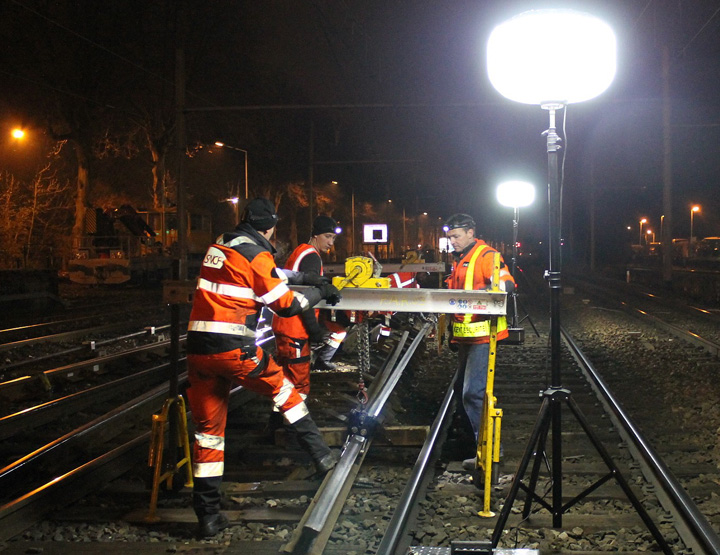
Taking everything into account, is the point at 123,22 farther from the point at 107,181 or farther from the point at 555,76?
the point at 555,76

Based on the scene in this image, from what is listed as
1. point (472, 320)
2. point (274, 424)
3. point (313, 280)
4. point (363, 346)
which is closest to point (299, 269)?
point (363, 346)

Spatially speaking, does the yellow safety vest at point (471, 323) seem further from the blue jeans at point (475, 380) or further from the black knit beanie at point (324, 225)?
the black knit beanie at point (324, 225)

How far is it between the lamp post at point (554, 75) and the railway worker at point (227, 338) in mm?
1553

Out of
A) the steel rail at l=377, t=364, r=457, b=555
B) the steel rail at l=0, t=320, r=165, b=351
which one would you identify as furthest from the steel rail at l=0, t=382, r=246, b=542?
the steel rail at l=0, t=320, r=165, b=351

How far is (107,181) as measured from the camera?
4809 cm

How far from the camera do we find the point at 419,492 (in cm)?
491

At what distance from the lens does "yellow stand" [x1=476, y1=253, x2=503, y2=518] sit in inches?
184

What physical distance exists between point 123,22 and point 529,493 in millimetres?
34865

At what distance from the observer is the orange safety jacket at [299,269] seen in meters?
6.14

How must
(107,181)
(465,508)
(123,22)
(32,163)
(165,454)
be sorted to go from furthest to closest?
1. (107,181)
2. (32,163)
3. (123,22)
4. (165,454)
5. (465,508)

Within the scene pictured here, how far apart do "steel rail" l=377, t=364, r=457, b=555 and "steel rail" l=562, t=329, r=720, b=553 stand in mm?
1627

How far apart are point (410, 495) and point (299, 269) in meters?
2.44

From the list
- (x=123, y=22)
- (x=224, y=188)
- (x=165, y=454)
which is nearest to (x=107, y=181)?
(x=224, y=188)

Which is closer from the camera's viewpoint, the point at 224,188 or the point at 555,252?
the point at 555,252
